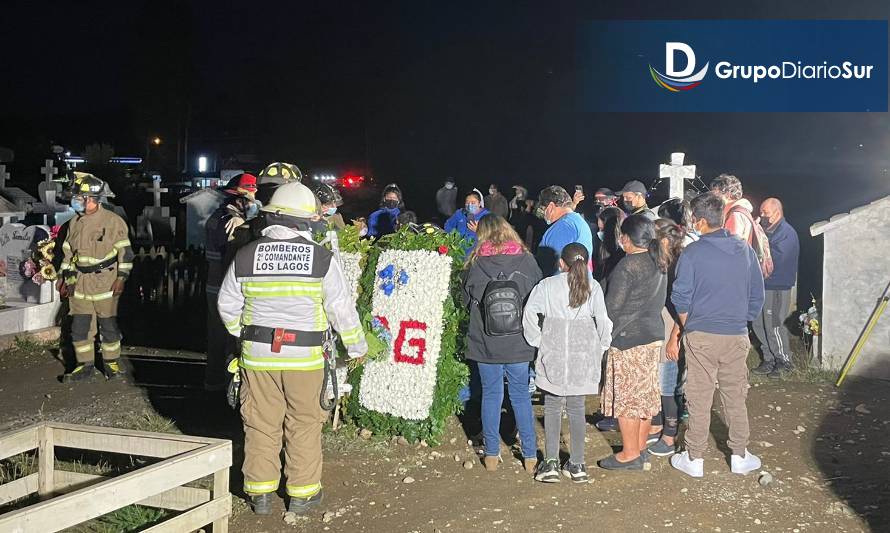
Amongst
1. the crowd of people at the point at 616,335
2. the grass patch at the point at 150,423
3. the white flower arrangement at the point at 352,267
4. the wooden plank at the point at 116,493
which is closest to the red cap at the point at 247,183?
the white flower arrangement at the point at 352,267

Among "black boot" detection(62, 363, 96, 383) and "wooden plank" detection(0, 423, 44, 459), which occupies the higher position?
"wooden plank" detection(0, 423, 44, 459)

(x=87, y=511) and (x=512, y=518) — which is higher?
(x=87, y=511)

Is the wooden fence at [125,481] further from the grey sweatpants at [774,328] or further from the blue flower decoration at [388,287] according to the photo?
the grey sweatpants at [774,328]

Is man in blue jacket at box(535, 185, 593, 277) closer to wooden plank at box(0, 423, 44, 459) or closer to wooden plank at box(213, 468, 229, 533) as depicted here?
wooden plank at box(213, 468, 229, 533)

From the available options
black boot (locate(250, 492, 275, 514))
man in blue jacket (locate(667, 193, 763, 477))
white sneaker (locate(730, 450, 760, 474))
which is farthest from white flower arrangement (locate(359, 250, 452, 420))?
white sneaker (locate(730, 450, 760, 474))

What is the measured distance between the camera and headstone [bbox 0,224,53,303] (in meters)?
11.3

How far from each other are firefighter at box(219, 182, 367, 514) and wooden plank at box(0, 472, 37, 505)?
1321mm

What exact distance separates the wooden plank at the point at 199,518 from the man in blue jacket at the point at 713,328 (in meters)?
3.40

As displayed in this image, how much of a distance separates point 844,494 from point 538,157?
27177mm

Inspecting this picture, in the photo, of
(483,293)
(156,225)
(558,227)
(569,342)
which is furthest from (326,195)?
(156,225)

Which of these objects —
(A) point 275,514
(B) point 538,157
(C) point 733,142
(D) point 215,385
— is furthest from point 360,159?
(A) point 275,514

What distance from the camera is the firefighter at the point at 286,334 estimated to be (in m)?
5.28

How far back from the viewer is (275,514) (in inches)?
216

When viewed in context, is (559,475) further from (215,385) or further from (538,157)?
(538,157)
